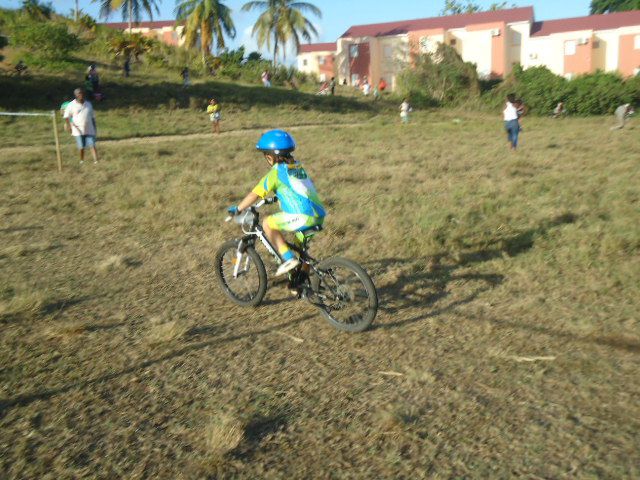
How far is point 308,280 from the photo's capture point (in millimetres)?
4945

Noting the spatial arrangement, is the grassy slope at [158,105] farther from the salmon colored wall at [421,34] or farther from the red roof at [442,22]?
the red roof at [442,22]

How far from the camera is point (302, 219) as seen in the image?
4680 millimetres

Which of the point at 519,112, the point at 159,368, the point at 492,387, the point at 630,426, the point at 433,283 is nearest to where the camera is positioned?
the point at 630,426

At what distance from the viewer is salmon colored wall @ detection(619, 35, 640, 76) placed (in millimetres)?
46750

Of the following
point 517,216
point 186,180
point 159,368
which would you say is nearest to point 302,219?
point 159,368

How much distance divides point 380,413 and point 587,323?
84.8 inches

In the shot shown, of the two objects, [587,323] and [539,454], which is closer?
[539,454]

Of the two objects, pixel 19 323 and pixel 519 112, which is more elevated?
pixel 519 112

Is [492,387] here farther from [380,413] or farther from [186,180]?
[186,180]

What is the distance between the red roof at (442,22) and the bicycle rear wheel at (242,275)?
49.7 metres

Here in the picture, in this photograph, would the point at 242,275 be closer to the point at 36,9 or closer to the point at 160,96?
the point at 160,96

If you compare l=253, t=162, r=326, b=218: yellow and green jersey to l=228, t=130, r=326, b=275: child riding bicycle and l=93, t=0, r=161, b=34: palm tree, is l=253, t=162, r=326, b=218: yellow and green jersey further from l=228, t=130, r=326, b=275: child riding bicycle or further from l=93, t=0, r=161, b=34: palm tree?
l=93, t=0, r=161, b=34: palm tree

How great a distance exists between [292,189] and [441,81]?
37383mm

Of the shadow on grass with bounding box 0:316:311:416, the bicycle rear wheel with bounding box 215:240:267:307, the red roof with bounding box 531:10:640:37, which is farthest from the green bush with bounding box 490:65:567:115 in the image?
the shadow on grass with bounding box 0:316:311:416
